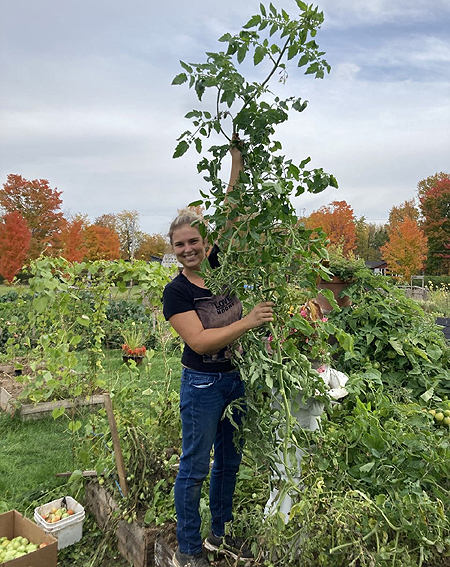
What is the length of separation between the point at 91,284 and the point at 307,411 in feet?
6.40

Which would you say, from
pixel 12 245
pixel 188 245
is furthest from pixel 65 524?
pixel 12 245

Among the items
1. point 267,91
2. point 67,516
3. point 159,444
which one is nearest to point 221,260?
point 267,91

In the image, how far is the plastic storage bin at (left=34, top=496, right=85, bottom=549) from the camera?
8.83ft

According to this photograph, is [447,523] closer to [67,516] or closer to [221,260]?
[221,260]

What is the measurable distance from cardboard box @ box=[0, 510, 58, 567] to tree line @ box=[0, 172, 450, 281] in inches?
490

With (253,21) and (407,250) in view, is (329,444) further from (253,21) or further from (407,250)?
(407,250)

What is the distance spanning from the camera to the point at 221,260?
188 centimetres

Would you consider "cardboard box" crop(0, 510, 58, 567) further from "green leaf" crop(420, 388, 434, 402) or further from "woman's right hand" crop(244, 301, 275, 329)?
"green leaf" crop(420, 388, 434, 402)

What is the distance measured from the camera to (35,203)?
28062 mm

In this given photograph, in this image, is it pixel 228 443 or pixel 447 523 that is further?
pixel 228 443

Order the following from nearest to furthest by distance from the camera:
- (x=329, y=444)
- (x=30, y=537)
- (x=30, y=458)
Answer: (x=329, y=444)
(x=30, y=537)
(x=30, y=458)

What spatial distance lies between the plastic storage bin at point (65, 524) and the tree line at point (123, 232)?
39.9 feet

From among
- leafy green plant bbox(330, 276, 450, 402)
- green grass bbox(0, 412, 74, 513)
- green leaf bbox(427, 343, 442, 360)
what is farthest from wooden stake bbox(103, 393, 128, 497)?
green leaf bbox(427, 343, 442, 360)

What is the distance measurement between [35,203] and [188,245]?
28.7 m
